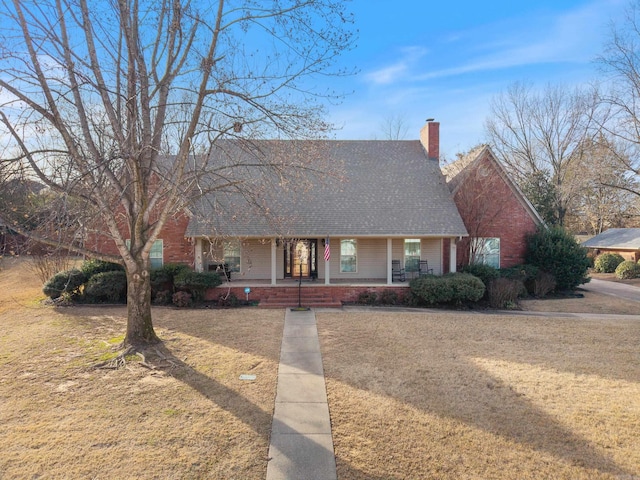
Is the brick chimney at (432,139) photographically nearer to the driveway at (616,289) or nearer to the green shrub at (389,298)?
the green shrub at (389,298)

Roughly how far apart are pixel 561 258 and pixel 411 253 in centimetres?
675

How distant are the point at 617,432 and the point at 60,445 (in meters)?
7.35

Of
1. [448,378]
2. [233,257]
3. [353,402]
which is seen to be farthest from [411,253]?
[353,402]

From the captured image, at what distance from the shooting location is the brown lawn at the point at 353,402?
14.3 ft

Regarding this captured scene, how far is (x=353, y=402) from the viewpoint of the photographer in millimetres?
5949

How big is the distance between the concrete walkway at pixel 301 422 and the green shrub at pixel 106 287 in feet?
29.4

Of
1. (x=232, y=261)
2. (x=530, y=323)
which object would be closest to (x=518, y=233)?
(x=530, y=323)

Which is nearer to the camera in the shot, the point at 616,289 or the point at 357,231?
the point at 357,231

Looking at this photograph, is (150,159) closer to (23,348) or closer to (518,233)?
(23,348)

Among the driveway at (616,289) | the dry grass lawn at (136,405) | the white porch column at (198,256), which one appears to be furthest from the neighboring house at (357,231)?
the dry grass lawn at (136,405)

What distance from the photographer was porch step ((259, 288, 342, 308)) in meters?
14.7

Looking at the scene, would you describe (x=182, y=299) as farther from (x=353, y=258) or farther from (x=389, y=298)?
(x=389, y=298)

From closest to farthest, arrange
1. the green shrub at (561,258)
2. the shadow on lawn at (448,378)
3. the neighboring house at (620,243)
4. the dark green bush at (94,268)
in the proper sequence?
the shadow on lawn at (448,378), the dark green bush at (94,268), the green shrub at (561,258), the neighboring house at (620,243)

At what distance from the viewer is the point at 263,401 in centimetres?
599
